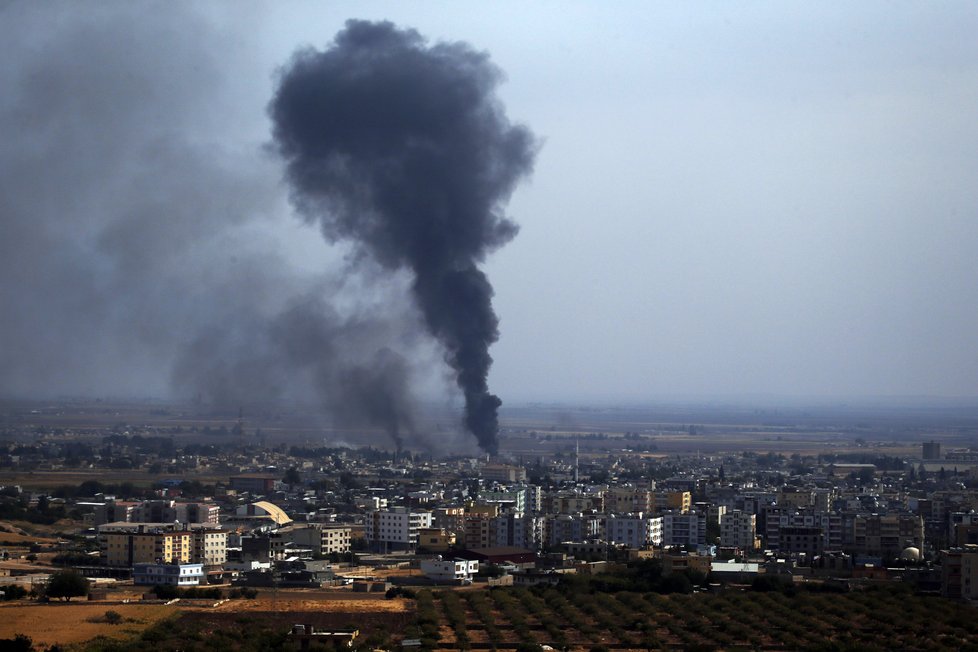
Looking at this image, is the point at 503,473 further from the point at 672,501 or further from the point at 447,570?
the point at 447,570

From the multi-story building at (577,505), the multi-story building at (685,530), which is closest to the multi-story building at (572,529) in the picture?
the multi-story building at (685,530)

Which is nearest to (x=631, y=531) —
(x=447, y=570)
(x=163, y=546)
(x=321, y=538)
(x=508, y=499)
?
(x=321, y=538)

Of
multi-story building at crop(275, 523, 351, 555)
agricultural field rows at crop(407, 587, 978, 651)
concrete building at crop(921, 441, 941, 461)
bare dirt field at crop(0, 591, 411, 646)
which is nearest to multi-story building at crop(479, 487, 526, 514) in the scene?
multi-story building at crop(275, 523, 351, 555)

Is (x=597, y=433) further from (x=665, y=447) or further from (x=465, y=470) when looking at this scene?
(x=465, y=470)

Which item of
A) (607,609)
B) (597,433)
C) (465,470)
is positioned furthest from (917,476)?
(597,433)

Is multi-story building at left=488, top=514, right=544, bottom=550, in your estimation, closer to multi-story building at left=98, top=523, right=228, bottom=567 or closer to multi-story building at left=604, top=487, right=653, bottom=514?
multi-story building at left=604, top=487, right=653, bottom=514
